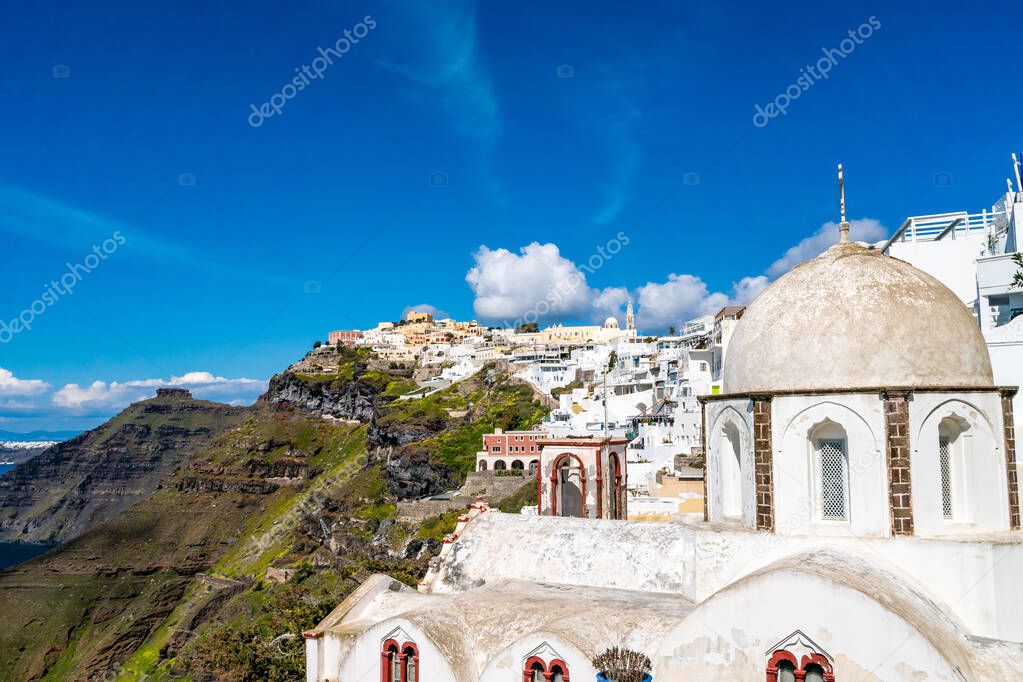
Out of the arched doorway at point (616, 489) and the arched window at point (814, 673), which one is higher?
the arched doorway at point (616, 489)

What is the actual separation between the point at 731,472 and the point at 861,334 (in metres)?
3.14

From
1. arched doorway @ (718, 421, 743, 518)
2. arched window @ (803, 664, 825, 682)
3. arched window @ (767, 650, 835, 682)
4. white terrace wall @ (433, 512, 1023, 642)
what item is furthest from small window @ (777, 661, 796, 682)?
arched doorway @ (718, 421, 743, 518)

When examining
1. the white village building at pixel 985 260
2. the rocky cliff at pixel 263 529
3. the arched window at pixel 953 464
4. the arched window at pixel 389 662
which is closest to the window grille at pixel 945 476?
the arched window at pixel 953 464

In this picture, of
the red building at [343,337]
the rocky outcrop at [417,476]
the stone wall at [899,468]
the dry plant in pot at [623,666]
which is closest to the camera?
the dry plant in pot at [623,666]

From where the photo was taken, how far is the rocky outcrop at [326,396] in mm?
116188

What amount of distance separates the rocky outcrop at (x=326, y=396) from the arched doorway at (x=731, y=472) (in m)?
102

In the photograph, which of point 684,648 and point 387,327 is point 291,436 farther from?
point 684,648

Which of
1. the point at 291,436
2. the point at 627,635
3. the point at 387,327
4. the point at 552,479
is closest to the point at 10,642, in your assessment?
the point at 291,436

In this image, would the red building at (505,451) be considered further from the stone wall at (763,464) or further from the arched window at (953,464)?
the arched window at (953,464)

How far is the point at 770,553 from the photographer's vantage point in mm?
11312

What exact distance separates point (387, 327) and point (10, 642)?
10638 centimetres

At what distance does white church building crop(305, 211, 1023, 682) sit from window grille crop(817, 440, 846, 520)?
0.02 m

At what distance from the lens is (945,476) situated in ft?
37.8

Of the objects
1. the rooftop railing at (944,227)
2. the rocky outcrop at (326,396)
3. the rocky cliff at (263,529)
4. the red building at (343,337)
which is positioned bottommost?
the rocky cliff at (263,529)
